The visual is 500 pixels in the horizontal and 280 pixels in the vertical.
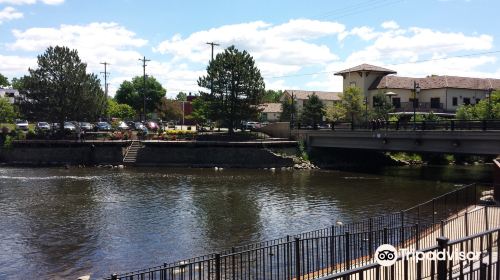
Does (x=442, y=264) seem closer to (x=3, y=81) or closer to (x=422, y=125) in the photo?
(x=422, y=125)

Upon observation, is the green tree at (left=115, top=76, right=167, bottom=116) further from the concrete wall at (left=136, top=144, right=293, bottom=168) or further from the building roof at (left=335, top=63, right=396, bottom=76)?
the concrete wall at (left=136, top=144, right=293, bottom=168)

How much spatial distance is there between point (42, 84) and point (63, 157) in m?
11.4

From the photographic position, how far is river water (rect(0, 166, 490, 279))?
21406 millimetres

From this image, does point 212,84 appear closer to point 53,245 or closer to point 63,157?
point 63,157

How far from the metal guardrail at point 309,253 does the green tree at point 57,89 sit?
175 ft

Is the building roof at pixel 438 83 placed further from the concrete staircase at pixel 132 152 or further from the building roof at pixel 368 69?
the concrete staircase at pixel 132 152

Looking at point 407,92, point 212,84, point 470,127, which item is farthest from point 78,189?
point 407,92

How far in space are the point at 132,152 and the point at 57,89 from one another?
51.0 ft

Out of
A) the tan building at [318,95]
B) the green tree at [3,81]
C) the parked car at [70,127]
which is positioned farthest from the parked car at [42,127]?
the green tree at [3,81]

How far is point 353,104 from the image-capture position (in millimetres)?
78812

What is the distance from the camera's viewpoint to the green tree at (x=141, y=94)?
12825 centimetres

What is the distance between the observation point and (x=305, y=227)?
26.3m

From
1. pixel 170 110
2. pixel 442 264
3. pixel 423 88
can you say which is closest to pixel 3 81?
pixel 170 110

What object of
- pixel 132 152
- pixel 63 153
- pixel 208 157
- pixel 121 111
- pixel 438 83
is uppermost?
pixel 438 83
